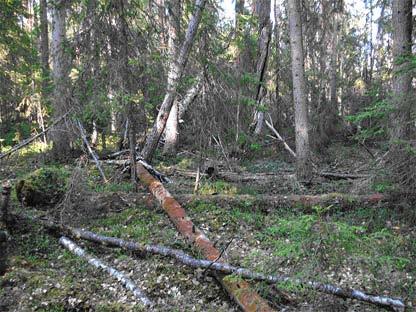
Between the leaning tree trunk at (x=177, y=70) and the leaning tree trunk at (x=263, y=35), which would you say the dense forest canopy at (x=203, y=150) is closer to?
the leaning tree trunk at (x=177, y=70)

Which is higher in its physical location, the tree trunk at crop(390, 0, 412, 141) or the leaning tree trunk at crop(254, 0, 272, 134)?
the leaning tree trunk at crop(254, 0, 272, 134)

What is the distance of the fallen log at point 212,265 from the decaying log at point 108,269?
230 mm

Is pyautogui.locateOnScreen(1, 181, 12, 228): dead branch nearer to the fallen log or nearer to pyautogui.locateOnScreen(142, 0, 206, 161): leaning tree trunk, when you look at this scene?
the fallen log

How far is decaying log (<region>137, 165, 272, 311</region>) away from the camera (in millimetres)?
4445

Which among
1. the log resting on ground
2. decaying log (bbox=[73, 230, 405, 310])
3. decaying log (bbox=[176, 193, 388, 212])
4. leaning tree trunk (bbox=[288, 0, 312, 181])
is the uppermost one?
leaning tree trunk (bbox=[288, 0, 312, 181])

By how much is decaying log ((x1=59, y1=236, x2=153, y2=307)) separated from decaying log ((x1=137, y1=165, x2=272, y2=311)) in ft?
3.52

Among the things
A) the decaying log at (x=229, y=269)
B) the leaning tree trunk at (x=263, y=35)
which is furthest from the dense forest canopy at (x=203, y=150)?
the leaning tree trunk at (x=263, y=35)

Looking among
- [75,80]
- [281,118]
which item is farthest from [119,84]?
[281,118]

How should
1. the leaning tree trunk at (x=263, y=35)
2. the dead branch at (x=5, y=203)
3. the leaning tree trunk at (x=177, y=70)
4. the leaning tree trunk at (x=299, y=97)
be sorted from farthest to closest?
the leaning tree trunk at (x=263, y=35), the leaning tree trunk at (x=299, y=97), the leaning tree trunk at (x=177, y=70), the dead branch at (x=5, y=203)

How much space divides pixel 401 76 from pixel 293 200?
3.51 meters

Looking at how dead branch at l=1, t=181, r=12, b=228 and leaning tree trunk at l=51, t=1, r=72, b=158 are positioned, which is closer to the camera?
dead branch at l=1, t=181, r=12, b=228

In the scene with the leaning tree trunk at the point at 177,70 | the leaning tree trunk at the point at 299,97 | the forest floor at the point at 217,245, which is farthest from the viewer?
the leaning tree trunk at the point at 299,97

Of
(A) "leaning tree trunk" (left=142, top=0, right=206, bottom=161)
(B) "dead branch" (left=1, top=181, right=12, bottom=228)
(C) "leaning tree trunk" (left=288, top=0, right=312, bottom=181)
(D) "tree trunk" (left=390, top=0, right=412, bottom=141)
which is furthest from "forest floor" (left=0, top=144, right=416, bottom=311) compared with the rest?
(A) "leaning tree trunk" (left=142, top=0, right=206, bottom=161)

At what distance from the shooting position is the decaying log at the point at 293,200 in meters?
8.12
